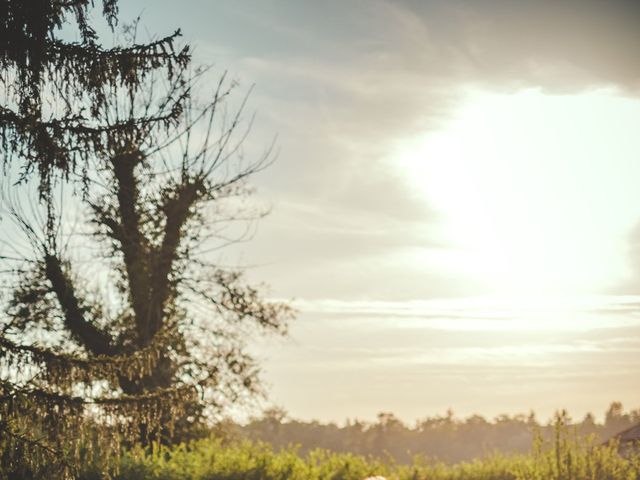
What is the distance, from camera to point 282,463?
Result: 10586 mm

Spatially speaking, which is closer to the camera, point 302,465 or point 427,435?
point 302,465

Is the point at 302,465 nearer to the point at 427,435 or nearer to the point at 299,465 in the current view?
the point at 299,465

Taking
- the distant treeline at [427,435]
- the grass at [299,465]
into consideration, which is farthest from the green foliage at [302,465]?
the distant treeline at [427,435]

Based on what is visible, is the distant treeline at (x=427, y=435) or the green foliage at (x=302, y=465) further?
the distant treeline at (x=427, y=435)

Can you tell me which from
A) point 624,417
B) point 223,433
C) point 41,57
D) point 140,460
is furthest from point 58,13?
point 624,417

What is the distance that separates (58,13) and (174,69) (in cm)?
131

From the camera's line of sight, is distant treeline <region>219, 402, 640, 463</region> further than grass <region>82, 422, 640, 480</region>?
Yes

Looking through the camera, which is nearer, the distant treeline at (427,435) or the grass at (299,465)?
the grass at (299,465)

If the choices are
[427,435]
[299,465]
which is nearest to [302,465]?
[299,465]

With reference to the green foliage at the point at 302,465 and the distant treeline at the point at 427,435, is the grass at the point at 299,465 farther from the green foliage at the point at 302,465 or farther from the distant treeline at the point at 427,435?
the distant treeline at the point at 427,435

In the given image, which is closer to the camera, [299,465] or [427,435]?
[299,465]

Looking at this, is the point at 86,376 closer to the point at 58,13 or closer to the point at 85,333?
the point at 58,13

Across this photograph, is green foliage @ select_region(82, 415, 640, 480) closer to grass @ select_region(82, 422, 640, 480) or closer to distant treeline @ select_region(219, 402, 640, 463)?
grass @ select_region(82, 422, 640, 480)

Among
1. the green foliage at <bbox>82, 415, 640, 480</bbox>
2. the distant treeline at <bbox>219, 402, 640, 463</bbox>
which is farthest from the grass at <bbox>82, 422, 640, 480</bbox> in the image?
the distant treeline at <bbox>219, 402, 640, 463</bbox>
